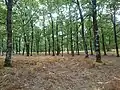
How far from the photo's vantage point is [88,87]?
10.2 metres

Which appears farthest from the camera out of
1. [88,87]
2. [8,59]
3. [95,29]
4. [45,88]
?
[95,29]

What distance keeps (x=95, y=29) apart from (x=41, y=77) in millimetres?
9820

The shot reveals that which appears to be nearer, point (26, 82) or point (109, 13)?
point (26, 82)

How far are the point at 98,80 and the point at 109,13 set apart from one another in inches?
1114

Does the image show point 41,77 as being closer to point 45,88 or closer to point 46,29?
point 45,88

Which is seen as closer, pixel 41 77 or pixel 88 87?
pixel 88 87

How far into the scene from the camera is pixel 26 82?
33.3ft

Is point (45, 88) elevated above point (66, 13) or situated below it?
below

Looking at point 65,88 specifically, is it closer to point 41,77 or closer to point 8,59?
point 41,77

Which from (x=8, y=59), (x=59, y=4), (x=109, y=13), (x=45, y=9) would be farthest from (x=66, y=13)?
(x=8, y=59)

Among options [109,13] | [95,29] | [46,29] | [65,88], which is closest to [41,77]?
[65,88]

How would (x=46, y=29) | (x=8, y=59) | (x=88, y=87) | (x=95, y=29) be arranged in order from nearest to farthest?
(x=88, y=87)
(x=8, y=59)
(x=95, y=29)
(x=46, y=29)

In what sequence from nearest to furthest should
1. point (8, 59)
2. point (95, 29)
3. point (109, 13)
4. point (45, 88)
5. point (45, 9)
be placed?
point (45, 88) < point (8, 59) < point (95, 29) < point (109, 13) < point (45, 9)

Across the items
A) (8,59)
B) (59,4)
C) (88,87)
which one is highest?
(59,4)
